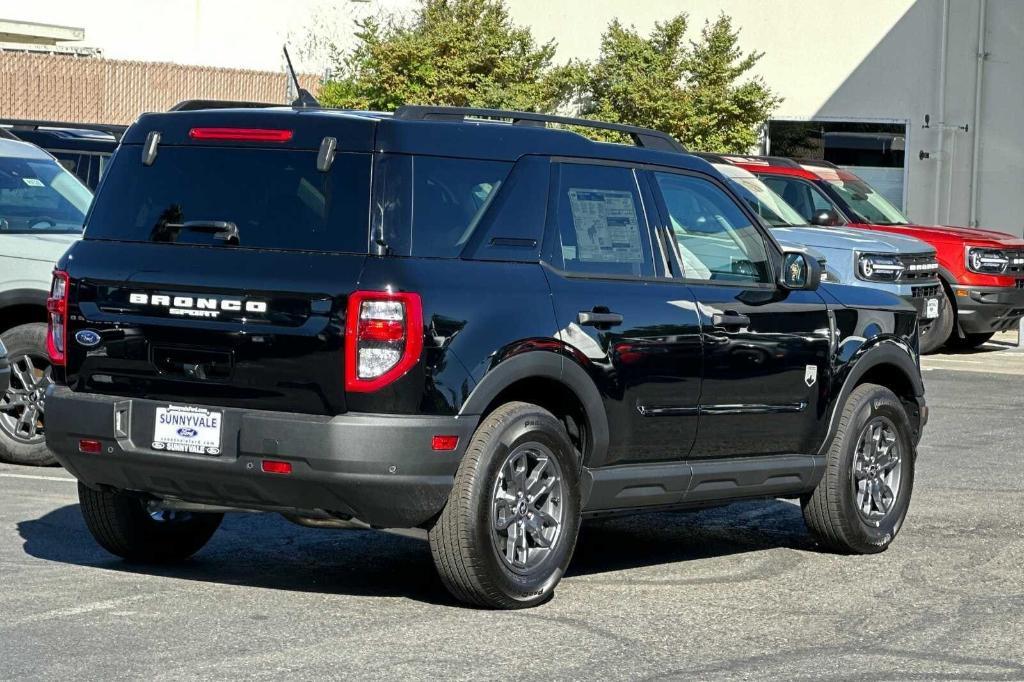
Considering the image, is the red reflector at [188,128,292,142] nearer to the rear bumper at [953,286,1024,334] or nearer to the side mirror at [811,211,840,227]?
the side mirror at [811,211,840,227]

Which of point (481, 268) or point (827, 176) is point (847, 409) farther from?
point (827, 176)

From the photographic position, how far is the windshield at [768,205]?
17891 millimetres

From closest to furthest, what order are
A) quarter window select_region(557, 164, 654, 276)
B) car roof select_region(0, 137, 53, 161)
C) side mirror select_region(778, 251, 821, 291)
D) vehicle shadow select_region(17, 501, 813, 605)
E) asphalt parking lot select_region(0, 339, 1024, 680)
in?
asphalt parking lot select_region(0, 339, 1024, 680), quarter window select_region(557, 164, 654, 276), vehicle shadow select_region(17, 501, 813, 605), side mirror select_region(778, 251, 821, 291), car roof select_region(0, 137, 53, 161)

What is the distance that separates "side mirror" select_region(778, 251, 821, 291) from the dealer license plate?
2.83 m

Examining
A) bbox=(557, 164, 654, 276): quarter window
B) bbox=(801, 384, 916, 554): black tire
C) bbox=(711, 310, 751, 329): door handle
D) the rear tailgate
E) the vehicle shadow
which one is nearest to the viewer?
the rear tailgate

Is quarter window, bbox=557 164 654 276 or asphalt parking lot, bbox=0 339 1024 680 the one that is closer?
asphalt parking lot, bbox=0 339 1024 680

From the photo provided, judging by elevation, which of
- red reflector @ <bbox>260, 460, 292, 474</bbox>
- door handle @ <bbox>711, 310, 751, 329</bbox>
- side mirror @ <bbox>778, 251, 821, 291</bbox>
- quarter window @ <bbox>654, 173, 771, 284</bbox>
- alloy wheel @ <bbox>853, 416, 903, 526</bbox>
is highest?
quarter window @ <bbox>654, 173, 771, 284</bbox>

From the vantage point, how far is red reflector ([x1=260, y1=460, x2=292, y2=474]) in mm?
6578

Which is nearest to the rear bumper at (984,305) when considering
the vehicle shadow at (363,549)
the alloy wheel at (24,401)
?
the vehicle shadow at (363,549)

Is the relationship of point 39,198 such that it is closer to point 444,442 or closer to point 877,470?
point 877,470

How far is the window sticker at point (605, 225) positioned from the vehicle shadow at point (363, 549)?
1.45m

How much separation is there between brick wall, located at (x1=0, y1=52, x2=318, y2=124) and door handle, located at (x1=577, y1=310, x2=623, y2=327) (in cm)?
2472

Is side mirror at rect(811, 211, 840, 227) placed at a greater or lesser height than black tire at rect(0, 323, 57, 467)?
greater

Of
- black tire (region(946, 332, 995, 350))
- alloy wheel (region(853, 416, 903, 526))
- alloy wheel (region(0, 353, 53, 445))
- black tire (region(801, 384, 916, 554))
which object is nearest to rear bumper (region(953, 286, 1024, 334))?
black tire (region(946, 332, 995, 350))
